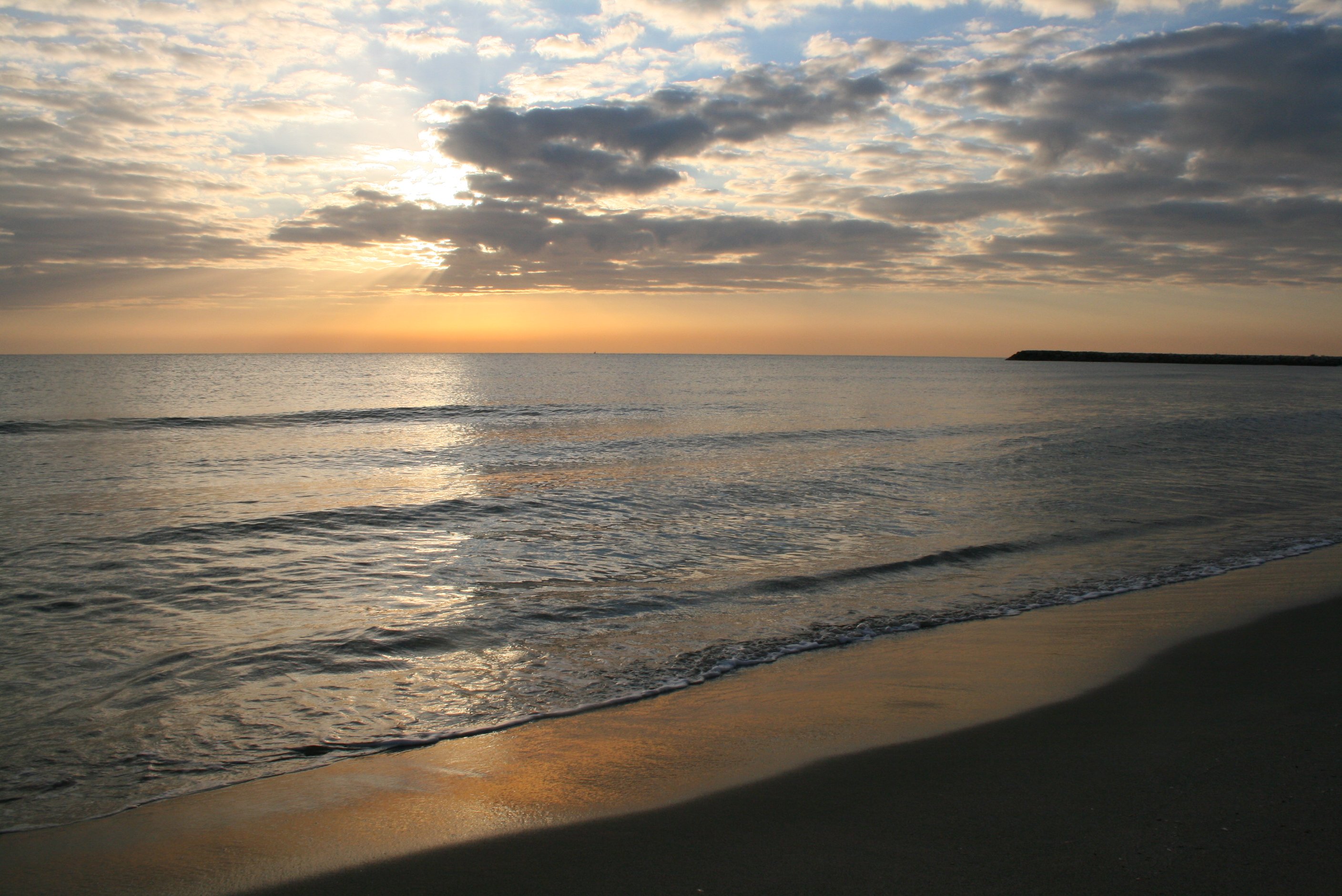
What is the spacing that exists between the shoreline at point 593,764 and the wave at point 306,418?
1187 inches

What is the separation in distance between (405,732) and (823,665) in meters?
3.64

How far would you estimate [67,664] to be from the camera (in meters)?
6.78

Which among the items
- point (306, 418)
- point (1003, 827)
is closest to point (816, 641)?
point (1003, 827)

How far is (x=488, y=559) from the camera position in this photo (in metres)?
10.9

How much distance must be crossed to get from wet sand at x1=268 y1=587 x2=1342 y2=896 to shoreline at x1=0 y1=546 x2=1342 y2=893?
236mm

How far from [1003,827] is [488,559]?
8.23 meters

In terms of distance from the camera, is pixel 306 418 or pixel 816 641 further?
pixel 306 418

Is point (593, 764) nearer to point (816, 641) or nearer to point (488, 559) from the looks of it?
point (816, 641)

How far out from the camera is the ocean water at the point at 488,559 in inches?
231

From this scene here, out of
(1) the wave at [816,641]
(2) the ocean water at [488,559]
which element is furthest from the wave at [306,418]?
(1) the wave at [816,641]

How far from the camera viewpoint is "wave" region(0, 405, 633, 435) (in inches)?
1168

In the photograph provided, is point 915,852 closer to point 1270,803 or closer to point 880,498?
point 1270,803

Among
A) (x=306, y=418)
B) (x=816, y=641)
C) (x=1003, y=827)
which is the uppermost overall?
(x=306, y=418)

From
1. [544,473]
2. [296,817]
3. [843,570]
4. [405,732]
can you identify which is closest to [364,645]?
[405,732]
